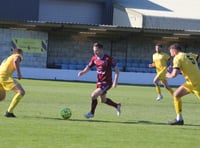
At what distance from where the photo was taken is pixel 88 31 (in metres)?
43.9

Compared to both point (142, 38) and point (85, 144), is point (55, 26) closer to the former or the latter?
point (142, 38)

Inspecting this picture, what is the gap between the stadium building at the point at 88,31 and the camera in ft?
141

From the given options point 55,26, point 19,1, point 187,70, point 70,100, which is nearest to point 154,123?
point 187,70

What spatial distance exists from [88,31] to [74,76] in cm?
411

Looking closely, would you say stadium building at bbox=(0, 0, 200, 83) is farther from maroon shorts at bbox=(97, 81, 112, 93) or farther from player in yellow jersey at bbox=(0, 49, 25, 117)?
player in yellow jersey at bbox=(0, 49, 25, 117)

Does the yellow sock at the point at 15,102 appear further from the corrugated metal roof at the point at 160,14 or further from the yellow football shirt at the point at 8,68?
the corrugated metal roof at the point at 160,14

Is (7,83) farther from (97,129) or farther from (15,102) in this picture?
(97,129)

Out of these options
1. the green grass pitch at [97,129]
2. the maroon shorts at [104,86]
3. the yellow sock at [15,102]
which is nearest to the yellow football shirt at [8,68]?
the yellow sock at [15,102]

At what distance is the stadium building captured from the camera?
141ft

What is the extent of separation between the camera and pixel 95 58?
15.9 metres

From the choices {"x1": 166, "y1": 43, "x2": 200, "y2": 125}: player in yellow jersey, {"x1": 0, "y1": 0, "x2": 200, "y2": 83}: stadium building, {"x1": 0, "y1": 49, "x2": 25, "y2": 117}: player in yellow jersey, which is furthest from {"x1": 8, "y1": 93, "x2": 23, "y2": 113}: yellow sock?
{"x1": 0, "y1": 0, "x2": 200, "y2": 83}: stadium building

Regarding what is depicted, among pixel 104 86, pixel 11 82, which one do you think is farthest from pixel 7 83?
pixel 104 86

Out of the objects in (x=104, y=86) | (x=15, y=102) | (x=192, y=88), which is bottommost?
(x=15, y=102)

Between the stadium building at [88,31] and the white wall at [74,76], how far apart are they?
7 cm
